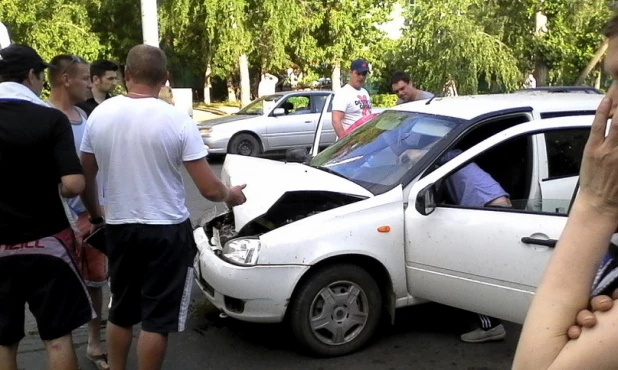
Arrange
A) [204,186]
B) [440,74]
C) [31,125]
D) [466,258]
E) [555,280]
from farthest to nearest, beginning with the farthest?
[440,74]
[466,258]
[204,186]
[31,125]
[555,280]

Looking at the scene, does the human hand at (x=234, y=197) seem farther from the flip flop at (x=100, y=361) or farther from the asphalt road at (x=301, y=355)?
the flip flop at (x=100, y=361)

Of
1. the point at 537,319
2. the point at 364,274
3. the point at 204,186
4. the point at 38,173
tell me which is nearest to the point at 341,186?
the point at 364,274

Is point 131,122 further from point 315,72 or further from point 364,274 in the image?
point 315,72

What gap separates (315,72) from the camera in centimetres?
2847

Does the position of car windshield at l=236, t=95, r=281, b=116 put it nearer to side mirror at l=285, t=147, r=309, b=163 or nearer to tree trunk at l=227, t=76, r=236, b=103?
side mirror at l=285, t=147, r=309, b=163

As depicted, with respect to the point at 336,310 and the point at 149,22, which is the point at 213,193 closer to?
the point at 336,310

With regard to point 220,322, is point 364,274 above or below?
above

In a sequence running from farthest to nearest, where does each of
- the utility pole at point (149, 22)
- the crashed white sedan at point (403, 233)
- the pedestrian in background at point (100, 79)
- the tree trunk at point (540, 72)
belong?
the tree trunk at point (540, 72)
the utility pole at point (149, 22)
the pedestrian in background at point (100, 79)
the crashed white sedan at point (403, 233)

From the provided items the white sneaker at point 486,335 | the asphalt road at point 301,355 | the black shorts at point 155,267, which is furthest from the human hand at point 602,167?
the white sneaker at point 486,335

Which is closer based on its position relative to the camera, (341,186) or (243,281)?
(243,281)

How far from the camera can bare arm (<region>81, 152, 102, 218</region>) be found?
137 inches

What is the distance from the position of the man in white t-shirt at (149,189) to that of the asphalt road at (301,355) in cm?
98

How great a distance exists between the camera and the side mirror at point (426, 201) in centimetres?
402

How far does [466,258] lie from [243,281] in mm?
1371
